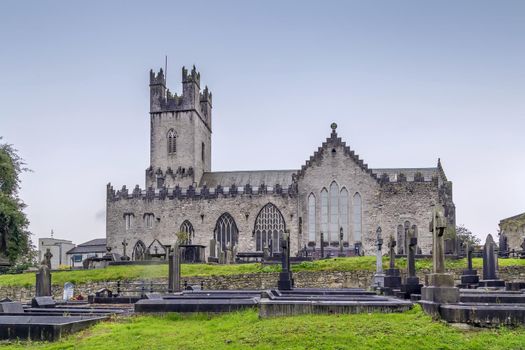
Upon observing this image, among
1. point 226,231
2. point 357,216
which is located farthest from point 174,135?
point 357,216

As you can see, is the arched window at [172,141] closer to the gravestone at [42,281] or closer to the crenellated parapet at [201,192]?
the crenellated parapet at [201,192]

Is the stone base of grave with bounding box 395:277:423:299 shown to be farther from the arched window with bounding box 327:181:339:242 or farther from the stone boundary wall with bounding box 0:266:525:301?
the arched window with bounding box 327:181:339:242

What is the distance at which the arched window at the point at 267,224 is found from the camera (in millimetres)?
61406

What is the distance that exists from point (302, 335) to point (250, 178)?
184ft

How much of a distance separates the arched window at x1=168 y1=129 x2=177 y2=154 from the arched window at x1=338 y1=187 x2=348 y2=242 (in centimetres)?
2106

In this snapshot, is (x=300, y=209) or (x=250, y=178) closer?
(x=300, y=209)

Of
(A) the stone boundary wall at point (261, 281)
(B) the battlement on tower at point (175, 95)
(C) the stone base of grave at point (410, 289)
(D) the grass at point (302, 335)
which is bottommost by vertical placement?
(A) the stone boundary wall at point (261, 281)

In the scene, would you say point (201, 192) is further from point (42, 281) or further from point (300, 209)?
point (42, 281)

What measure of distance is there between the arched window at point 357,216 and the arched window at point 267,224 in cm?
646

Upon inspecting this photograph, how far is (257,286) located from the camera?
3888cm

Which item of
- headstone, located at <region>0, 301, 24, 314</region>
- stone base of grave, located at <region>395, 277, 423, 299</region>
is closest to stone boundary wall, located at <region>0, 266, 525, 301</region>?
stone base of grave, located at <region>395, 277, 423, 299</region>

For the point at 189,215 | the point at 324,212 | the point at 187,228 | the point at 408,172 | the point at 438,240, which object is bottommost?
the point at 438,240

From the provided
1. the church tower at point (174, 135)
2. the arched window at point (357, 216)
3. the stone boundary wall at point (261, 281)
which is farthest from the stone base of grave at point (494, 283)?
the church tower at point (174, 135)

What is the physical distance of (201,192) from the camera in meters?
63.5
